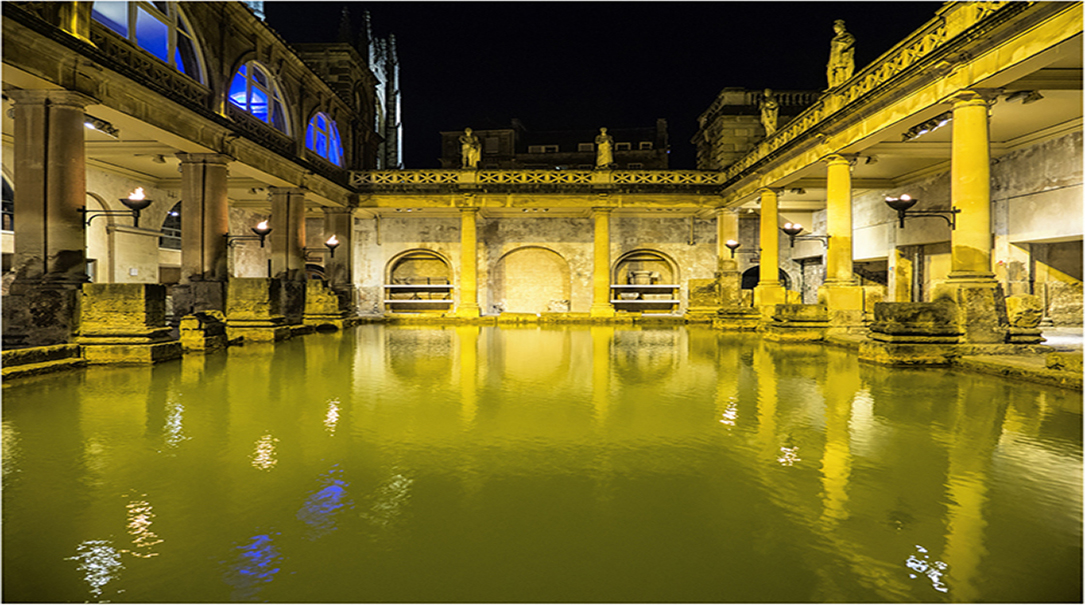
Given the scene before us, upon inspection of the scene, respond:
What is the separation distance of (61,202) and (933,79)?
1454cm

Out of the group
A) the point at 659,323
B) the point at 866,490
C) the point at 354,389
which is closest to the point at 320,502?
the point at 866,490

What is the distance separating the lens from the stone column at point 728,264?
19562mm

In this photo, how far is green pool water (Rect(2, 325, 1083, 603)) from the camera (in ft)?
7.07

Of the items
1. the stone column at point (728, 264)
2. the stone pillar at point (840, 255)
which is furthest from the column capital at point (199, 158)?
the stone column at point (728, 264)

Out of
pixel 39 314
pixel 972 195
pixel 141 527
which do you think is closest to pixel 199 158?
pixel 39 314

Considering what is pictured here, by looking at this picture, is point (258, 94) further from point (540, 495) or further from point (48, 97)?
point (540, 495)

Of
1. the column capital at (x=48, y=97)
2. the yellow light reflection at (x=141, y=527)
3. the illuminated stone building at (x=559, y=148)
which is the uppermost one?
the illuminated stone building at (x=559, y=148)

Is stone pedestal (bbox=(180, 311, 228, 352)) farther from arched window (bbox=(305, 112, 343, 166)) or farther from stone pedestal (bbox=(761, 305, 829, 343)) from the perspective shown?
stone pedestal (bbox=(761, 305, 829, 343))

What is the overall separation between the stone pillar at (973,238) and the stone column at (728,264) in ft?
34.7

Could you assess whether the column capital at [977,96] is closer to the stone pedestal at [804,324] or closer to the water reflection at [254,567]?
the stone pedestal at [804,324]

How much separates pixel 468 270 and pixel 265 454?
18.4 metres

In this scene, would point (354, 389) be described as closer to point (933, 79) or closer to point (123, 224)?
point (933, 79)

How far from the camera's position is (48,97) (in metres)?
8.55

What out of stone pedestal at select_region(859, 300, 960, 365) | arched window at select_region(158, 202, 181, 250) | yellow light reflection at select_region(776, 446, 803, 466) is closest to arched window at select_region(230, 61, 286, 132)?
arched window at select_region(158, 202, 181, 250)
